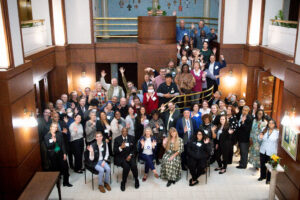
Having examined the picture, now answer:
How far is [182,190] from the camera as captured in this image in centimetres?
780

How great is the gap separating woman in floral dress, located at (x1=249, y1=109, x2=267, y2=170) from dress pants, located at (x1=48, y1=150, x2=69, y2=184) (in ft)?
15.7

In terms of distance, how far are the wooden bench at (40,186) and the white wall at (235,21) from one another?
8040mm

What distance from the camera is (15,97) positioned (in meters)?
6.29

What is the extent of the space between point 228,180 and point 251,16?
6.21 meters

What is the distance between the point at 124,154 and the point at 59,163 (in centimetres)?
160

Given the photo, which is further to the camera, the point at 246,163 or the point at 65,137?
the point at 246,163

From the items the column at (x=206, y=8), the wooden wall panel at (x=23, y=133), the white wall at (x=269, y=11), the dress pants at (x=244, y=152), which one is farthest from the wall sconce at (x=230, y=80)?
the wooden wall panel at (x=23, y=133)

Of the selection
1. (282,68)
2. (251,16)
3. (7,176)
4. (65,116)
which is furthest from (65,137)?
(251,16)

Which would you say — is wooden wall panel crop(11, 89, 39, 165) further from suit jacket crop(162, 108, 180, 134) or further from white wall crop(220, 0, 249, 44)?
white wall crop(220, 0, 249, 44)

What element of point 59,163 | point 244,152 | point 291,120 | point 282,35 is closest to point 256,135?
point 244,152

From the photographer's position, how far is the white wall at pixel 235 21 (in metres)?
11.6

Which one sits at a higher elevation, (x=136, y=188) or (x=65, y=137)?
(x=65, y=137)

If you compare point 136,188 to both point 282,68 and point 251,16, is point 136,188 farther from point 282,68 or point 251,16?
point 251,16

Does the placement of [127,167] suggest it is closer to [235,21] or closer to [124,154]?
[124,154]
